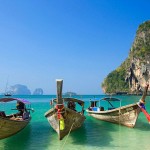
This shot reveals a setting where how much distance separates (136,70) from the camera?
124 m

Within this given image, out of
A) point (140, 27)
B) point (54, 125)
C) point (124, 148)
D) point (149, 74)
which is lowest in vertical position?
point (124, 148)

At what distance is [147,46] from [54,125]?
120479mm

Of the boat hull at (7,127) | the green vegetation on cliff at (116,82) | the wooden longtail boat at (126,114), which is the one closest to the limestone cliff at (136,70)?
the green vegetation on cliff at (116,82)

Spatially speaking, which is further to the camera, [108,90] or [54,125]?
[108,90]

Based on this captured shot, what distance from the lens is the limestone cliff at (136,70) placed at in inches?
4685

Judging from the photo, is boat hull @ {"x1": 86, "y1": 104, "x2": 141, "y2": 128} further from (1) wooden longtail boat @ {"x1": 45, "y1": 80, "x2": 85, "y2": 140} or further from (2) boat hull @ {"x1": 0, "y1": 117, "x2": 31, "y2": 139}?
(2) boat hull @ {"x1": 0, "y1": 117, "x2": 31, "y2": 139}

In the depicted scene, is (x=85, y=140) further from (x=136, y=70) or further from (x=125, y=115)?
(x=136, y=70)

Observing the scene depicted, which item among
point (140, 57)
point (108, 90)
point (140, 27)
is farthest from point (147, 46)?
point (108, 90)

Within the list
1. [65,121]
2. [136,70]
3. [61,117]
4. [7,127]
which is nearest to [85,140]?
[65,121]

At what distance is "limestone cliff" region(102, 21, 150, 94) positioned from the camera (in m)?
119

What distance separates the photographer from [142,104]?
16812 millimetres

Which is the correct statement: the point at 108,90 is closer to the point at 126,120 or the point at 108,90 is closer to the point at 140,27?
the point at 140,27

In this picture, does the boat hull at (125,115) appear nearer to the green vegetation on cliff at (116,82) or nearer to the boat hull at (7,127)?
the boat hull at (7,127)

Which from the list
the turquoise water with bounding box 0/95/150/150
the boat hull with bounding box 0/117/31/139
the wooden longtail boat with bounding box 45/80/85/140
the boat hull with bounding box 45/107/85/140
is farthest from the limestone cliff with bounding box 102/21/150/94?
the boat hull with bounding box 0/117/31/139
